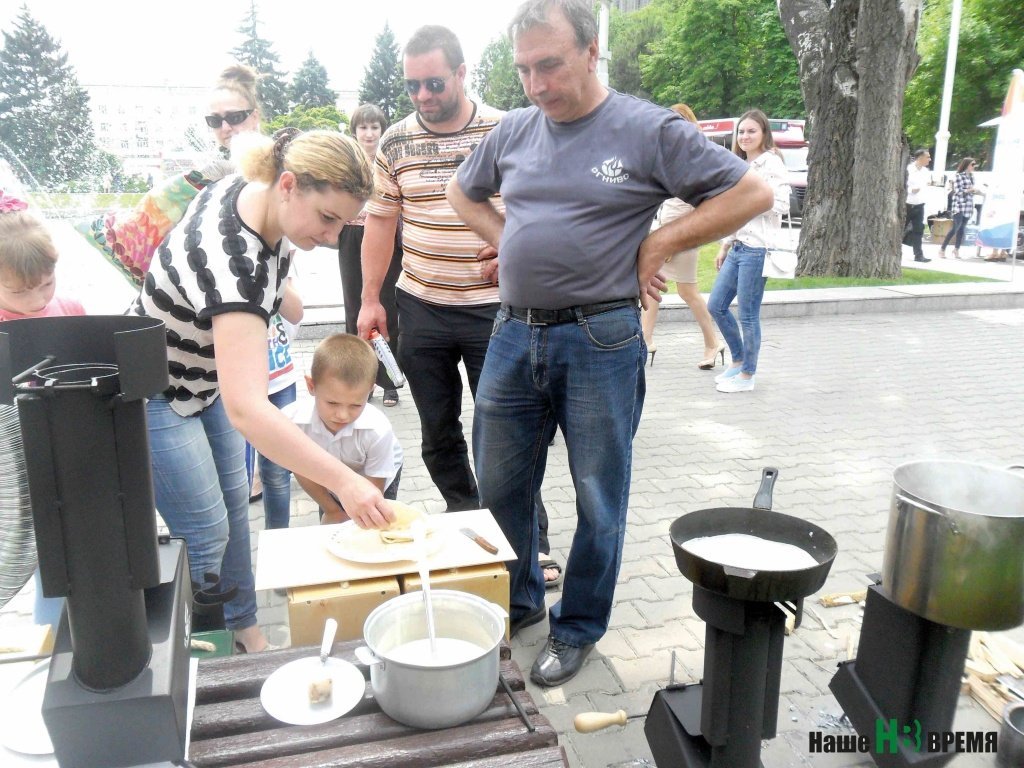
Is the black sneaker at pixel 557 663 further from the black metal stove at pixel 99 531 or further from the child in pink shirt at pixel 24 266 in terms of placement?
the child in pink shirt at pixel 24 266

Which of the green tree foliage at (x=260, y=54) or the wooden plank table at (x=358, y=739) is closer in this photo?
the wooden plank table at (x=358, y=739)

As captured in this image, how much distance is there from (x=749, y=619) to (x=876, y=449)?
3.65 metres

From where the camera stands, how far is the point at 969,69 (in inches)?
976

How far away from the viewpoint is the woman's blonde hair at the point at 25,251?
7.20 ft

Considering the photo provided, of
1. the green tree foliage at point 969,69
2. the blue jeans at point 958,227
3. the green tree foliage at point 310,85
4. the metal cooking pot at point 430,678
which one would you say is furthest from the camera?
the green tree foliage at point 310,85

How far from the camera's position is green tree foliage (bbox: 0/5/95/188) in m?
30.4

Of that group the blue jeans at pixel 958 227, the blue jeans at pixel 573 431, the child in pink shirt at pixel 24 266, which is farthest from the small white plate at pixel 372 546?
the blue jeans at pixel 958 227

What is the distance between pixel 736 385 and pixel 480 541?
4577mm

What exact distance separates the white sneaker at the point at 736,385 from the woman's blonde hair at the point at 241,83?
13.0ft

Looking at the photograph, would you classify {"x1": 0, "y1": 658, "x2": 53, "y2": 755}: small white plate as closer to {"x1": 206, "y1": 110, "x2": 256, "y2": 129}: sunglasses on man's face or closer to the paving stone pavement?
the paving stone pavement

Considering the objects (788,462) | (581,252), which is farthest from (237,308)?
(788,462)

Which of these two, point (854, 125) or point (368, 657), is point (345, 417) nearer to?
point (368, 657)

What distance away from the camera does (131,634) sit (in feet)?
3.31

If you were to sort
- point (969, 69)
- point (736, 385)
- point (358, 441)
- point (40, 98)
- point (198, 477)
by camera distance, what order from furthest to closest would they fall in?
point (40, 98)
point (969, 69)
point (736, 385)
point (358, 441)
point (198, 477)
